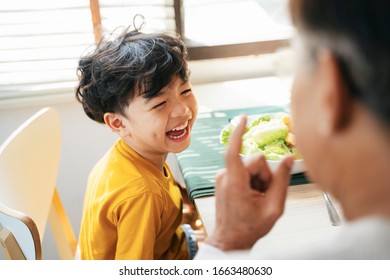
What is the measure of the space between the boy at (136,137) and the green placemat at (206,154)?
61 millimetres

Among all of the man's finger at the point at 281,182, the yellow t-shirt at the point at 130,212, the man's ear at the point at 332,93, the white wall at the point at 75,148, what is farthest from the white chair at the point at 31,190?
the man's ear at the point at 332,93

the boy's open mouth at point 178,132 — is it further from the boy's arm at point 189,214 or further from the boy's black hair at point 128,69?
the boy's arm at point 189,214

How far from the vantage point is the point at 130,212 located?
0.84m

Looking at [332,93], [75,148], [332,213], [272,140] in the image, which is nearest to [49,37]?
[75,148]

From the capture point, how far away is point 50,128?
3.59 ft


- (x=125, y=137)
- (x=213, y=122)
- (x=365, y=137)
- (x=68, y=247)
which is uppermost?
(x=365, y=137)

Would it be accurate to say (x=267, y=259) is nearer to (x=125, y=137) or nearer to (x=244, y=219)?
(x=244, y=219)

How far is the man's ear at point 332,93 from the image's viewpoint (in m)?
0.36

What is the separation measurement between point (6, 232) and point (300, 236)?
0.54m

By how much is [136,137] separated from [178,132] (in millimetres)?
88

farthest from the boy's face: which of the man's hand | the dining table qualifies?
the man's hand

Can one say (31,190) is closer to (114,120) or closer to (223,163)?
(114,120)

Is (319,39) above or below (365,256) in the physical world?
above

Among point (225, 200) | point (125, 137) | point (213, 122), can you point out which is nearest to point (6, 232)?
point (125, 137)
